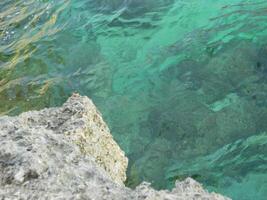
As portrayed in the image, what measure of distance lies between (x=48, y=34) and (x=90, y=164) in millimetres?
8146

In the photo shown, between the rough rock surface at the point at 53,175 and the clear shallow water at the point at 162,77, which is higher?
the rough rock surface at the point at 53,175

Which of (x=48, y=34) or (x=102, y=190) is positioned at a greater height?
(x=102, y=190)

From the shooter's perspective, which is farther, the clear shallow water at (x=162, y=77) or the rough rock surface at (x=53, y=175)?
the clear shallow water at (x=162, y=77)

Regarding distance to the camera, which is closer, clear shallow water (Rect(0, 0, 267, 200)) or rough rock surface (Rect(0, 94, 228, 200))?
rough rock surface (Rect(0, 94, 228, 200))

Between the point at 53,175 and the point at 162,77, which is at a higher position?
the point at 53,175

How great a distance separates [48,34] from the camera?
11.1m

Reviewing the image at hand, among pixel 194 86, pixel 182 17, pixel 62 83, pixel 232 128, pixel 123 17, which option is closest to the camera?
pixel 232 128

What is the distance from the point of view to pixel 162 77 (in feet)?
27.2

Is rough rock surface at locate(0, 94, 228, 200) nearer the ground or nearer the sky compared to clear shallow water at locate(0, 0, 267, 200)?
nearer the sky

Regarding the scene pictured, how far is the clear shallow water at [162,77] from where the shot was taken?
21.3 feet

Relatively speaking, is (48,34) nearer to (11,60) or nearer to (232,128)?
(11,60)

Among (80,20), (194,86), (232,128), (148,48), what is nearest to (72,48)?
(80,20)

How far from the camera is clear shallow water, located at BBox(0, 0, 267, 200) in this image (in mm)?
6496

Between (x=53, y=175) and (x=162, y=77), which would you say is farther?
(x=162, y=77)
